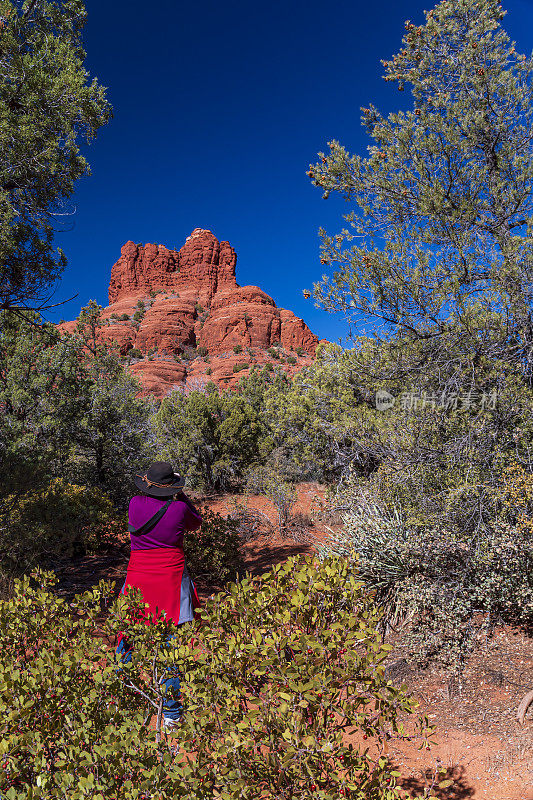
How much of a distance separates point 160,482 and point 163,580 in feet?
2.35

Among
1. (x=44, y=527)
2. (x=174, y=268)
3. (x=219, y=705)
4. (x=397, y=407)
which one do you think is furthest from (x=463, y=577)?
(x=174, y=268)

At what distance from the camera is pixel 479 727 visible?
3281 mm

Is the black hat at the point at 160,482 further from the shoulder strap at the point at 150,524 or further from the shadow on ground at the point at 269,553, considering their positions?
the shadow on ground at the point at 269,553

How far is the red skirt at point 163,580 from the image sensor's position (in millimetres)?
3100

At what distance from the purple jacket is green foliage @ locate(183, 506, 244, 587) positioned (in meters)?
2.99

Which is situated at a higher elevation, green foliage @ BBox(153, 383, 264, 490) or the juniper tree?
the juniper tree

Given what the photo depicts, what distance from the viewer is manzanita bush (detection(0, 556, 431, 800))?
5.05 ft

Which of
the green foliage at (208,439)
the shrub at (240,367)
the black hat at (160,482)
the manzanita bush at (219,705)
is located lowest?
the manzanita bush at (219,705)

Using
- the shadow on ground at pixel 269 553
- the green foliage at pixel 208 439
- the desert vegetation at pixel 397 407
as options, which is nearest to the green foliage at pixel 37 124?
the desert vegetation at pixel 397 407

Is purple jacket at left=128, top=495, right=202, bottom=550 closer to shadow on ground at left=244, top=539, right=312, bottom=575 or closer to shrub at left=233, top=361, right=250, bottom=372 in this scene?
shadow on ground at left=244, top=539, right=312, bottom=575

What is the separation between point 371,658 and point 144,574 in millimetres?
1873

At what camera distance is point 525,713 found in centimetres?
321

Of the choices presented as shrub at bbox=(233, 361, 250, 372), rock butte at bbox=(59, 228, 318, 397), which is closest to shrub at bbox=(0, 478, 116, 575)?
rock butte at bbox=(59, 228, 318, 397)

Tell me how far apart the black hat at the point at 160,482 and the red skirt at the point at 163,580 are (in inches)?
16.3
